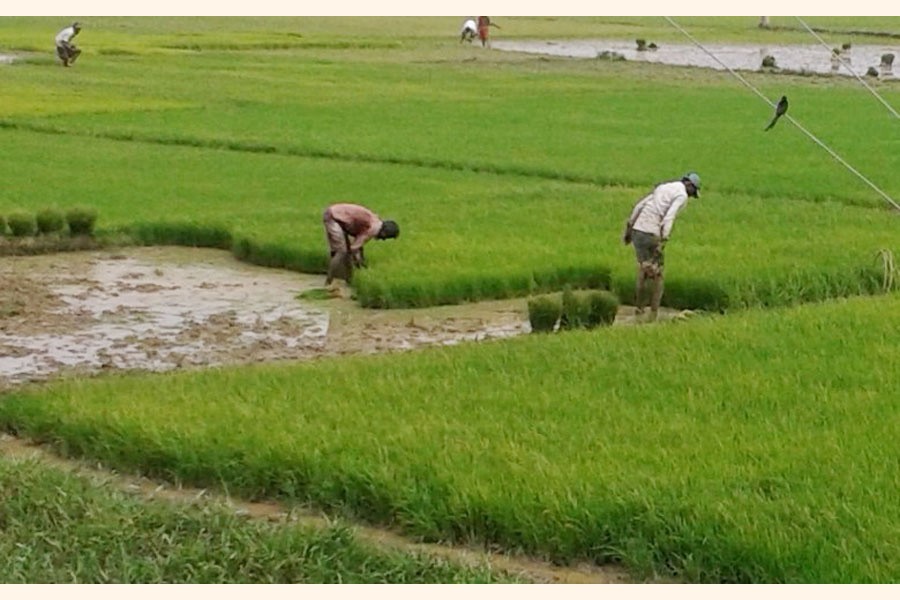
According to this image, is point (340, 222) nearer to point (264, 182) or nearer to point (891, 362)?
point (891, 362)

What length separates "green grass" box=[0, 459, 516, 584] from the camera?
4926mm

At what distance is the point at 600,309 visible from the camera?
877 cm

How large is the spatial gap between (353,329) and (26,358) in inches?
69.8

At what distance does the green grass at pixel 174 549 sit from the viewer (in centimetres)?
493

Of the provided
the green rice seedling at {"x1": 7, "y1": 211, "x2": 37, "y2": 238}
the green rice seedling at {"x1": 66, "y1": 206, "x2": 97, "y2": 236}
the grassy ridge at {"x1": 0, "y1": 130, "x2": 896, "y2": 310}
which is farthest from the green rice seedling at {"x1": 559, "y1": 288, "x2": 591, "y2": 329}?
the green rice seedling at {"x1": 7, "y1": 211, "x2": 37, "y2": 238}

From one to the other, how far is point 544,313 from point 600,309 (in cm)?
34

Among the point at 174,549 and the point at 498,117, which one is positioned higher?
the point at 174,549

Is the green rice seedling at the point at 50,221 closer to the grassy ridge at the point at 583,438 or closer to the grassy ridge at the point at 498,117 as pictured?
the grassy ridge at the point at 583,438

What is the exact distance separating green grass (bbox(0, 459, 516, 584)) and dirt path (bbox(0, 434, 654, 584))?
0.16 meters

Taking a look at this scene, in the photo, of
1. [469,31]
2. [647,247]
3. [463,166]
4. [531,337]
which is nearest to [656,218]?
[647,247]

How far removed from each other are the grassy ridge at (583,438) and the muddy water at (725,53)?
74.3 ft

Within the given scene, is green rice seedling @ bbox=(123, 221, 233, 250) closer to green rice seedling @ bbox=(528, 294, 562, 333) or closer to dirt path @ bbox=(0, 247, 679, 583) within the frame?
dirt path @ bbox=(0, 247, 679, 583)

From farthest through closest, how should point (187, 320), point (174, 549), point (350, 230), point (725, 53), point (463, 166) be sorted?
point (725, 53), point (463, 166), point (350, 230), point (187, 320), point (174, 549)

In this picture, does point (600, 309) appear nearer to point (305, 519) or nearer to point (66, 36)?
point (305, 519)
